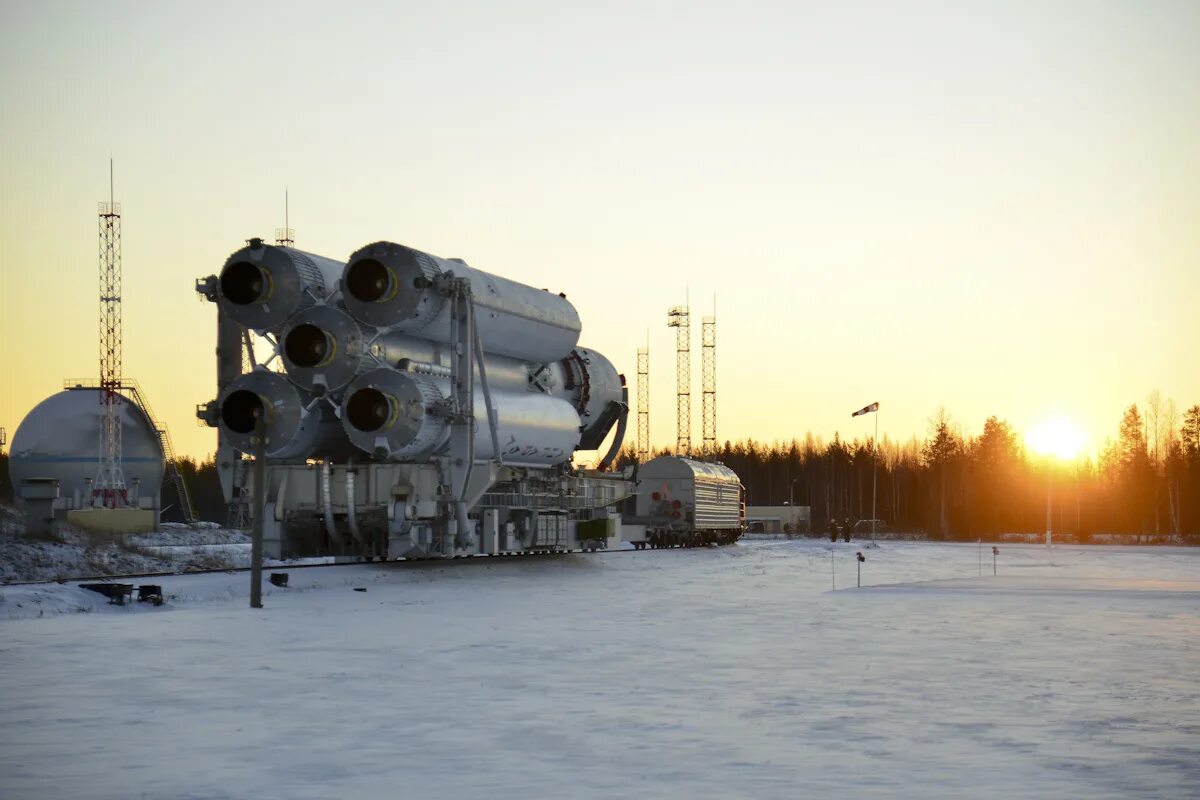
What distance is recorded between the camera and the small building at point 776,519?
118 metres

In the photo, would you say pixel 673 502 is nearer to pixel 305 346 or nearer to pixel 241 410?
pixel 305 346

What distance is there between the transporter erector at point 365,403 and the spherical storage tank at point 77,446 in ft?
117

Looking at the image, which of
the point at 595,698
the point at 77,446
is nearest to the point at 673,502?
the point at 77,446

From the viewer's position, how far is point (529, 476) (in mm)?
38281

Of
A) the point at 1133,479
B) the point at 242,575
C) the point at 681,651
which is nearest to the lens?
the point at 681,651

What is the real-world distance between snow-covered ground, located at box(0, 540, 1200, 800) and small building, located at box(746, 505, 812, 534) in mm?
91688

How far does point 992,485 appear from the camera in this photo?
385 ft

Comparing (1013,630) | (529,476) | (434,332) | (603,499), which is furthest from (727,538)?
(1013,630)

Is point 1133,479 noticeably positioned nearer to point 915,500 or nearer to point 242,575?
point 915,500

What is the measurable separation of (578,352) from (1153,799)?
3526 cm

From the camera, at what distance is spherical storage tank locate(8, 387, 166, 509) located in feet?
215

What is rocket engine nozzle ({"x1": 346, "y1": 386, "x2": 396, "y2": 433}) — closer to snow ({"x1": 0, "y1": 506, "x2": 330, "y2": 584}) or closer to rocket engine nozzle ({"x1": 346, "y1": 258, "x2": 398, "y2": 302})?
rocket engine nozzle ({"x1": 346, "y1": 258, "x2": 398, "y2": 302})

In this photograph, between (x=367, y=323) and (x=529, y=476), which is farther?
(x=529, y=476)

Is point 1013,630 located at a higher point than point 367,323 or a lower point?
lower
